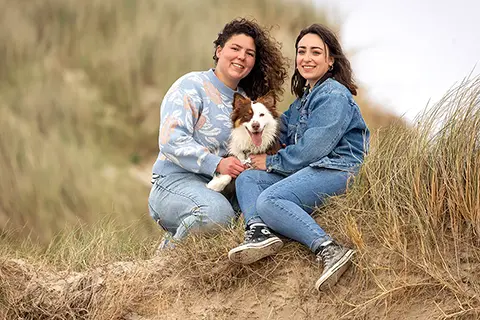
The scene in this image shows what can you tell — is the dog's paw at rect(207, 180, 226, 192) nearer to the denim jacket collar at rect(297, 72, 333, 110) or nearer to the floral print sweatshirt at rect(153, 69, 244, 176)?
the floral print sweatshirt at rect(153, 69, 244, 176)

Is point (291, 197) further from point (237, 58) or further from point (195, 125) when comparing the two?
point (237, 58)

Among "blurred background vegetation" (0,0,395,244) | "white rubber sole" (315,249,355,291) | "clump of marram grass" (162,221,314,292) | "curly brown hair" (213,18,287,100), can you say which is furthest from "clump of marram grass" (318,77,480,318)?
"blurred background vegetation" (0,0,395,244)

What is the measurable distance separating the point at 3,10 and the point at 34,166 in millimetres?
3569

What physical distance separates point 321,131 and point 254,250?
2.88 feet

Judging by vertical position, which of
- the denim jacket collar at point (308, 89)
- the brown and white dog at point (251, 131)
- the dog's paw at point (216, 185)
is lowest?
the dog's paw at point (216, 185)

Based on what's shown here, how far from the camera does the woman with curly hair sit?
5980mm

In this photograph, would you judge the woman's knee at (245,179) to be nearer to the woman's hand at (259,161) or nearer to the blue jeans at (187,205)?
the woman's hand at (259,161)

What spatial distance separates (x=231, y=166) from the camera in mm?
5902

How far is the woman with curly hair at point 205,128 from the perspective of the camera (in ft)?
19.6

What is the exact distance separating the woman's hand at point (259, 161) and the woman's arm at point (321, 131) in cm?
23

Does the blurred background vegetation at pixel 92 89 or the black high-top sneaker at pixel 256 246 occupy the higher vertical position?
the black high-top sneaker at pixel 256 246

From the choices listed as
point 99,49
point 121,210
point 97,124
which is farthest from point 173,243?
point 99,49

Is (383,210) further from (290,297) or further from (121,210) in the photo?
(121,210)

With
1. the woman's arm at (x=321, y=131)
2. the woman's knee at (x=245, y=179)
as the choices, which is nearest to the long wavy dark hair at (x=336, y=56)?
the woman's arm at (x=321, y=131)
